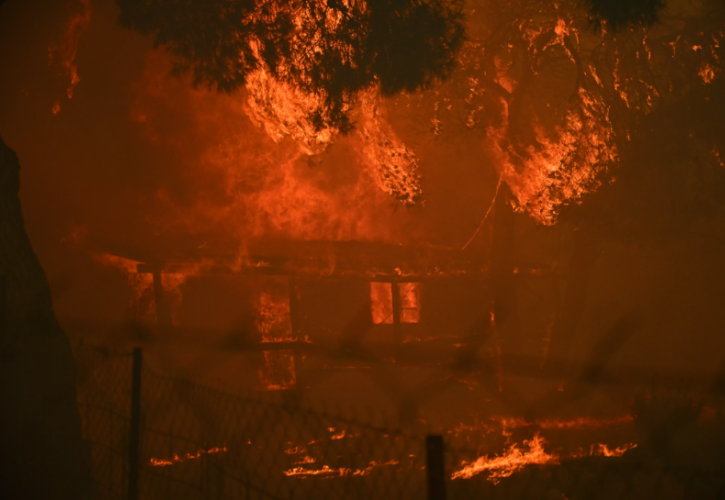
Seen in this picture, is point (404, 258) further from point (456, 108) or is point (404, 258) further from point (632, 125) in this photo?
point (632, 125)

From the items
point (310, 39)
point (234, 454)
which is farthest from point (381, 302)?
point (310, 39)

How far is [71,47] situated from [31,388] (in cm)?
426

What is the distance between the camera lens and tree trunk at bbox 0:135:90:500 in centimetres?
242

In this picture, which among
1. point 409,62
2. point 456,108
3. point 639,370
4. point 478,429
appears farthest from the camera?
point 639,370

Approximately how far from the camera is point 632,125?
5.66 metres

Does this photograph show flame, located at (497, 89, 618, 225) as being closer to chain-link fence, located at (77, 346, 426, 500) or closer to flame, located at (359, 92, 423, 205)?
flame, located at (359, 92, 423, 205)

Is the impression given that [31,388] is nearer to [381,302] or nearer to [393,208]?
[381,302]

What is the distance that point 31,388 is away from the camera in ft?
8.29

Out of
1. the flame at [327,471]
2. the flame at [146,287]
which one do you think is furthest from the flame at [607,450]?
the flame at [146,287]

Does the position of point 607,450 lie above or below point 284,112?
below

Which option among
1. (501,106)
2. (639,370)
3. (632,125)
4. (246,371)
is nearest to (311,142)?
(501,106)

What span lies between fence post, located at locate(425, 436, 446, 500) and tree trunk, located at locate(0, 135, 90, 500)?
207cm

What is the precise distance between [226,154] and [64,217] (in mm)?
1798

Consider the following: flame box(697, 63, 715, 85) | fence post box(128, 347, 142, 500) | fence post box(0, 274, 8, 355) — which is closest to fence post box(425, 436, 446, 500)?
fence post box(128, 347, 142, 500)
